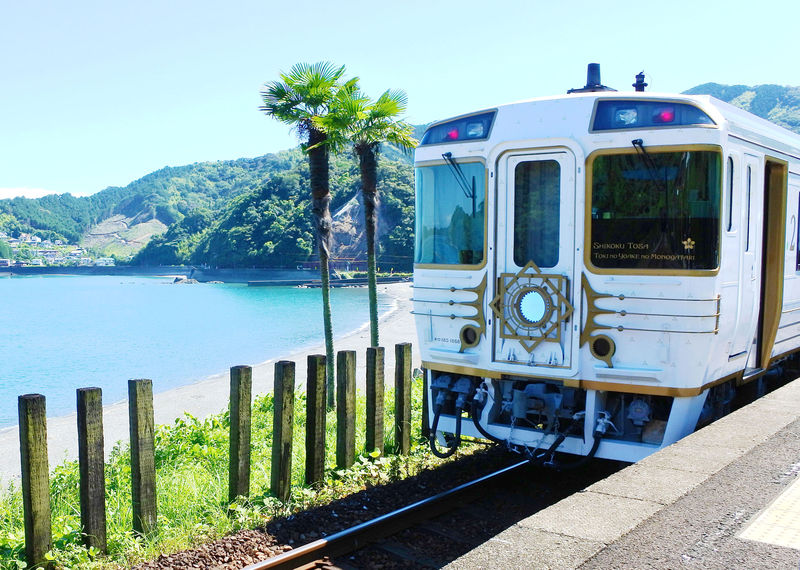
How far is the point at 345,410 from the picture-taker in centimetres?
697

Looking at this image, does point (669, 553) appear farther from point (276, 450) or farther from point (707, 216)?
point (276, 450)

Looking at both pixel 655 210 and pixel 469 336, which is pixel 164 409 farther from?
pixel 655 210

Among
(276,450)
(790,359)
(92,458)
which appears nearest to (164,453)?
(276,450)

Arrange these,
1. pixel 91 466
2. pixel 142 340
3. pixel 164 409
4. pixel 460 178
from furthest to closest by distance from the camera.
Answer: pixel 142 340 < pixel 164 409 < pixel 460 178 < pixel 91 466

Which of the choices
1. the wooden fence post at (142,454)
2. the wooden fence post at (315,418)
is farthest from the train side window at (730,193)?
the wooden fence post at (142,454)

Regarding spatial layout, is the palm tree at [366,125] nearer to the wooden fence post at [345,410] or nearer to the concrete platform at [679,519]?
the wooden fence post at [345,410]

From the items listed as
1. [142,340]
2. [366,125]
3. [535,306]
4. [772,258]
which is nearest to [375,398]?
[535,306]

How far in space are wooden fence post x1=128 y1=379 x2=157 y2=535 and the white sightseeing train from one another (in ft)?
8.37

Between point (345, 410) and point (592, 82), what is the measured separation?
3782 millimetres

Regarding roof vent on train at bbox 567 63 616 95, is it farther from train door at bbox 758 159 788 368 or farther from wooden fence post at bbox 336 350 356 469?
wooden fence post at bbox 336 350 356 469

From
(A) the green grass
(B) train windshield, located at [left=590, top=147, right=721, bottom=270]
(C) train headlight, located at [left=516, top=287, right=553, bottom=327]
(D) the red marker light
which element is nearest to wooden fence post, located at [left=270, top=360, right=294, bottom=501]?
(A) the green grass

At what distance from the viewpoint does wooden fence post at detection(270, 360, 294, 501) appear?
6.32m

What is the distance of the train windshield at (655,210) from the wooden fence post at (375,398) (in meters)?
2.32

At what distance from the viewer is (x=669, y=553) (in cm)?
349
